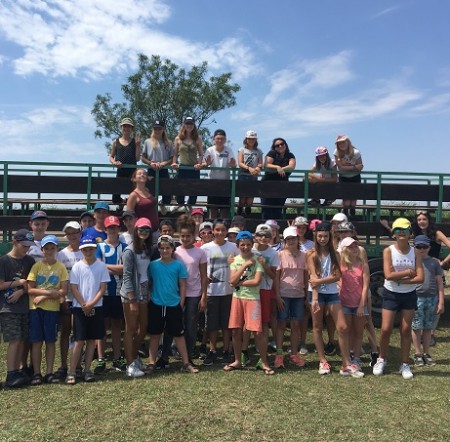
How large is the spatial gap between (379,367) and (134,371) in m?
2.52

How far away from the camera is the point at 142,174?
5262 mm

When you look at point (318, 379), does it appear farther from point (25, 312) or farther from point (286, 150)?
point (286, 150)

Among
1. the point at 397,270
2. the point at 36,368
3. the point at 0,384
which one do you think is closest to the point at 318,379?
the point at 397,270

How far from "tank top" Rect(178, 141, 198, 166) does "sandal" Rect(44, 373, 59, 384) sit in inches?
136

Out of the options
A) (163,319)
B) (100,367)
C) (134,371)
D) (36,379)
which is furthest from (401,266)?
(36,379)

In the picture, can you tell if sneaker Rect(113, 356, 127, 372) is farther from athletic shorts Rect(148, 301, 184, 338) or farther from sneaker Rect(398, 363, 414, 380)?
sneaker Rect(398, 363, 414, 380)

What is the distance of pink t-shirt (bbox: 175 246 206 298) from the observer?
15.4 feet

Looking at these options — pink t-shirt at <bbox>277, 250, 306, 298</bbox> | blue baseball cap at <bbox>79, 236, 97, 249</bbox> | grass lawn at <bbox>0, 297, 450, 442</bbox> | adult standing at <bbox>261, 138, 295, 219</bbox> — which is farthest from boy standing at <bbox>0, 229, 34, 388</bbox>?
adult standing at <bbox>261, 138, 295, 219</bbox>

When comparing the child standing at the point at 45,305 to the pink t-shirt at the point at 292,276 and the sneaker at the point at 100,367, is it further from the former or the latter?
the pink t-shirt at the point at 292,276

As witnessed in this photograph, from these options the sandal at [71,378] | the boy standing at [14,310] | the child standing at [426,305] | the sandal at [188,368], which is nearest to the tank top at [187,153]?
the boy standing at [14,310]

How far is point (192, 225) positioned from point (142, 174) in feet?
3.21

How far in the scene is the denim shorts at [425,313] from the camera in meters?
5.02

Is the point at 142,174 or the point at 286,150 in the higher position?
the point at 286,150

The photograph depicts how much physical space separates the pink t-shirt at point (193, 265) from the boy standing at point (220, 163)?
5.73 feet
